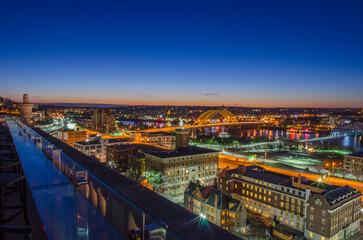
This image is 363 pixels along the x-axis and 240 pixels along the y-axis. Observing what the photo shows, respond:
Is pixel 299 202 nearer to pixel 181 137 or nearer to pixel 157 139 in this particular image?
pixel 181 137

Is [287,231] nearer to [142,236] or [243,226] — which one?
[243,226]

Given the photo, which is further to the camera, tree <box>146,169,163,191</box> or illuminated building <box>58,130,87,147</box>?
illuminated building <box>58,130,87,147</box>

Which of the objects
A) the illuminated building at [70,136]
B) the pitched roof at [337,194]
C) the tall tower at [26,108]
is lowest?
the pitched roof at [337,194]

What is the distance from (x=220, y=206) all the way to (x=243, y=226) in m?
1.28

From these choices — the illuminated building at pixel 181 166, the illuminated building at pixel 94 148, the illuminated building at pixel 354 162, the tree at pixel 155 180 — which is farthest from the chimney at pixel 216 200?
the illuminated building at pixel 354 162

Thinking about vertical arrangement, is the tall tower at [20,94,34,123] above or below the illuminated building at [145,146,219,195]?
above

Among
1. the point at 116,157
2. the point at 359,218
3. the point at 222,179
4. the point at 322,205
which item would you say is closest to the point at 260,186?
the point at 222,179

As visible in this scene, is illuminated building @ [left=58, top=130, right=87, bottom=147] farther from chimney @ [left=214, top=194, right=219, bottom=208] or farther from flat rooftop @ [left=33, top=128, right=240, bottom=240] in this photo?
flat rooftop @ [left=33, top=128, right=240, bottom=240]

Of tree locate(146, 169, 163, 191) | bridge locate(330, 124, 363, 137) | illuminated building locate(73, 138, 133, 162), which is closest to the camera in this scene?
tree locate(146, 169, 163, 191)

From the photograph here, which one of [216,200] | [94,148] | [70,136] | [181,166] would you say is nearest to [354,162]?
[181,166]

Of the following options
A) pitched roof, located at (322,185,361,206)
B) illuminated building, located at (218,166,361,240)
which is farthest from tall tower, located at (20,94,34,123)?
pitched roof, located at (322,185,361,206)

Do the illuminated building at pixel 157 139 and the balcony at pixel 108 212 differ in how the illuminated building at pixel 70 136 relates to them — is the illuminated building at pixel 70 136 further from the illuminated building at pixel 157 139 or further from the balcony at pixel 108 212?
the balcony at pixel 108 212

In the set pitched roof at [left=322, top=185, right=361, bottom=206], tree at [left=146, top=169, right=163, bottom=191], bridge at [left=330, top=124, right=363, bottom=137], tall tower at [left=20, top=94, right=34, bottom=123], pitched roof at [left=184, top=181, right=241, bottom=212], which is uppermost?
tall tower at [left=20, top=94, right=34, bottom=123]

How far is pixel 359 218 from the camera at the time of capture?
11.2 m
